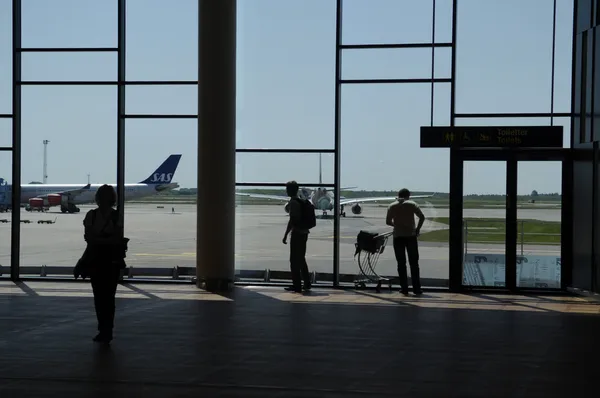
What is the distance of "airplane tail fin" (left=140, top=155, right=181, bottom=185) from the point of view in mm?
15422

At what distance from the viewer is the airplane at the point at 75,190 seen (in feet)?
50.4

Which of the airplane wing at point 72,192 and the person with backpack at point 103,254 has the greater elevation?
the airplane wing at point 72,192

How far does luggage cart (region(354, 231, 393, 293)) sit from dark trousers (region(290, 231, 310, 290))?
0.92 meters

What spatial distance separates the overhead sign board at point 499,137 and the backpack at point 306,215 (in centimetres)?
209

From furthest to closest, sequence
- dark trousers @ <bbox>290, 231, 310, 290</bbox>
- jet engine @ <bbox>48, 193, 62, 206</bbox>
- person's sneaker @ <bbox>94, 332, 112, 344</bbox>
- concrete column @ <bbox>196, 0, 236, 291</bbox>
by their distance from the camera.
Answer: jet engine @ <bbox>48, 193, 62, 206</bbox> → concrete column @ <bbox>196, 0, 236, 291</bbox> → dark trousers @ <bbox>290, 231, 310, 290</bbox> → person's sneaker @ <bbox>94, 332, 112, 344</bbox>

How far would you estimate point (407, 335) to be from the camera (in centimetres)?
983

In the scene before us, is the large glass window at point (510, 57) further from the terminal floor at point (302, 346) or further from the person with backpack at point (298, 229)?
the terminal floor at point (302, 346)

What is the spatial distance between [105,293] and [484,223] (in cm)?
681

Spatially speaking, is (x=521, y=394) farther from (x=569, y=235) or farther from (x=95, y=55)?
(x=95, y=55)

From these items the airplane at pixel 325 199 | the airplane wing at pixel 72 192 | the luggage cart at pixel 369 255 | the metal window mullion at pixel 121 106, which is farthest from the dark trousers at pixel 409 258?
the airplane wing at pixel 72 192

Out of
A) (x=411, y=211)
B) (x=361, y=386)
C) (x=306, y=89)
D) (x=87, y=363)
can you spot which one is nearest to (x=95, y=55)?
(x=306, y=89)

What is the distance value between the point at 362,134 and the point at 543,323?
5.03 meters

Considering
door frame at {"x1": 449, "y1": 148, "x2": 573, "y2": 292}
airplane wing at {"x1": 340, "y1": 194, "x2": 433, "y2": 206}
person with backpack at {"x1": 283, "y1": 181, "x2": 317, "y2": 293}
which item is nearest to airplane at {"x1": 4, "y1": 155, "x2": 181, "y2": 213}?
person with backpack at {"x1": 283, "y1": 181, "x2": 317, "y2": 293}

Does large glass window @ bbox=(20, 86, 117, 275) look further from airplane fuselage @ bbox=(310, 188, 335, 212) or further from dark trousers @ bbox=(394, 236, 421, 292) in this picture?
dark trousers @ bbox=(394, 236, 421, 292)
